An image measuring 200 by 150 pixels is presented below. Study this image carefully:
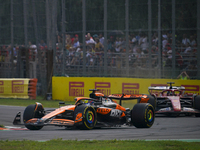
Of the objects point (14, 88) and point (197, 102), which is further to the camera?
point (14, 88)

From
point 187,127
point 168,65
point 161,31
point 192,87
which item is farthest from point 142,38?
point 187,127

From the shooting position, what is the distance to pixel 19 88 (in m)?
22.8

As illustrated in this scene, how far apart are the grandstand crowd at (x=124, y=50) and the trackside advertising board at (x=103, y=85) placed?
1421 millimetres

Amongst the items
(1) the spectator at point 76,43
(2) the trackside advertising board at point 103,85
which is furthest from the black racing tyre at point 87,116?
(1) the spectator at point 76,43

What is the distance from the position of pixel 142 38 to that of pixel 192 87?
4.92 meters

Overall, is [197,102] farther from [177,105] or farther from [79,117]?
[79,117]

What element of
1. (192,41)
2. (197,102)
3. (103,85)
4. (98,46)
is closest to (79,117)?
(197,102)

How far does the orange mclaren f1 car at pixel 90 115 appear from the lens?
10.5 metres

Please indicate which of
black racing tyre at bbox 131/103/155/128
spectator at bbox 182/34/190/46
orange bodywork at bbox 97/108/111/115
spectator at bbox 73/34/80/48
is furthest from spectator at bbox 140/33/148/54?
orange bodywork at bbox 97/108/111/115

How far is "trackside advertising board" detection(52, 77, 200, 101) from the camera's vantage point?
1952cm

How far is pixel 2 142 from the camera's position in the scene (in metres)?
8.07

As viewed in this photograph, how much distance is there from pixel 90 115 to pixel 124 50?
1258cm

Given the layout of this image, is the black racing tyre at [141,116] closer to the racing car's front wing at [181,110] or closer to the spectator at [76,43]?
the racing car's front wing at [181,110]

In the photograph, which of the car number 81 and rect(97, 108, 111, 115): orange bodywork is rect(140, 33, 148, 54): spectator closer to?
the car number 81
